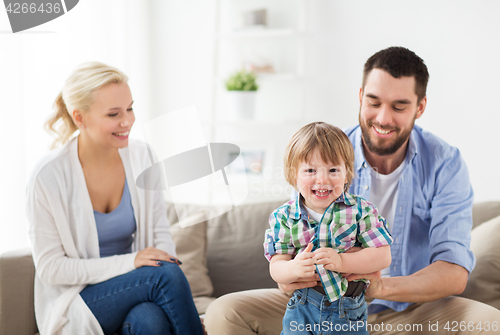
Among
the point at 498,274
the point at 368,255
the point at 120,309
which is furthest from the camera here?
the point at 498,274

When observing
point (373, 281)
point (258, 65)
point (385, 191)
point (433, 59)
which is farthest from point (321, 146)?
point (258, 65)

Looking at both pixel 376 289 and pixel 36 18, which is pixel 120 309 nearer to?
pixel 376 289

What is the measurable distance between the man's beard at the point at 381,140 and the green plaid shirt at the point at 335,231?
33cm

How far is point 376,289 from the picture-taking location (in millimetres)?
1049

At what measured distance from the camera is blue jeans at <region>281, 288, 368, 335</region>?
0.96 metres

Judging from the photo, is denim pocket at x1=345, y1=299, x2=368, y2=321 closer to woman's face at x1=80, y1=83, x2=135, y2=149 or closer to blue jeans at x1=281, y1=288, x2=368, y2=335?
blue jeans at x1=281, y1=288, x2=368, y2=335

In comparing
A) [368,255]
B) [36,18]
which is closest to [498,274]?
[368,255]

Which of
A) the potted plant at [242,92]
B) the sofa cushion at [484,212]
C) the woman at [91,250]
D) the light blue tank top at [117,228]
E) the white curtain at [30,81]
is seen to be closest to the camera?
the woman at [91,250]

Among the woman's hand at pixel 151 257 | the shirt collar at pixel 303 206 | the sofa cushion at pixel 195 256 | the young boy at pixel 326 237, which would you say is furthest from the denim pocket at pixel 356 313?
the sofa cushion at pixel 195 256

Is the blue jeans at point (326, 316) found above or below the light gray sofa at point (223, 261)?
above

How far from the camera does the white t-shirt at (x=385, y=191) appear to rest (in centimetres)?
128

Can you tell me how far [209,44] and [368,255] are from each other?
7.07 ft

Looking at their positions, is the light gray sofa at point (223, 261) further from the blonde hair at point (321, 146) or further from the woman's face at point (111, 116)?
the blonde hair at point (321, 146)

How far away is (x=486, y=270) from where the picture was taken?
1.41 meters
